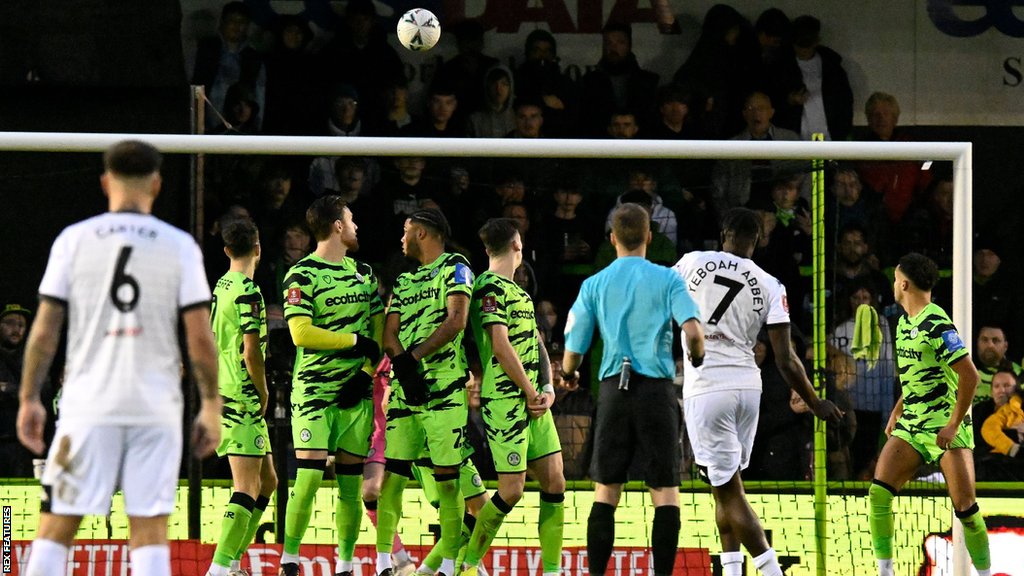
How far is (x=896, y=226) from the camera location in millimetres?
9609

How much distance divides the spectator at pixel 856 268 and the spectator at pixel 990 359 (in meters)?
1.80

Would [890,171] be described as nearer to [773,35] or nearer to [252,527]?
[773,35]

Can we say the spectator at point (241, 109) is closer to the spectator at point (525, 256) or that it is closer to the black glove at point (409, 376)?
the spectator at point (525, 256)

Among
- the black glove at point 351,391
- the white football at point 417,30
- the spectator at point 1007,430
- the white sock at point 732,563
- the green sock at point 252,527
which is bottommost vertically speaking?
the white sock at point 732,563

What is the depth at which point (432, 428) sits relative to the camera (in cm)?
692

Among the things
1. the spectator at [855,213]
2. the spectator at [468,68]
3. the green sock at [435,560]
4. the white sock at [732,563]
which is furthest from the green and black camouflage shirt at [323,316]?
the spectator at [468,68]

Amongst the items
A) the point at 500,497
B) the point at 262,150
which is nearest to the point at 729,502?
the point at 500,497

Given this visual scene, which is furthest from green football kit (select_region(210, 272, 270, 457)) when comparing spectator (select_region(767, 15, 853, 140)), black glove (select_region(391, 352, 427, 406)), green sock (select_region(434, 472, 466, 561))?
spectator (select_region(767, 15, 853, 140))

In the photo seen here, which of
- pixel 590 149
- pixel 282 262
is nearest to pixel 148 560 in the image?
pixel 590 149

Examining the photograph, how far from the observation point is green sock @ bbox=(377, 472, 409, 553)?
23.3 ft

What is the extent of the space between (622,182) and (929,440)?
350cm

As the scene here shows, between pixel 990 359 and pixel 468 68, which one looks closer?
pixel 990 359

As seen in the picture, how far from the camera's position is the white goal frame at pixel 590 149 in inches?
287

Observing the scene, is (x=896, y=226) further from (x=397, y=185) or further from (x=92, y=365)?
(x=92, y=365)
